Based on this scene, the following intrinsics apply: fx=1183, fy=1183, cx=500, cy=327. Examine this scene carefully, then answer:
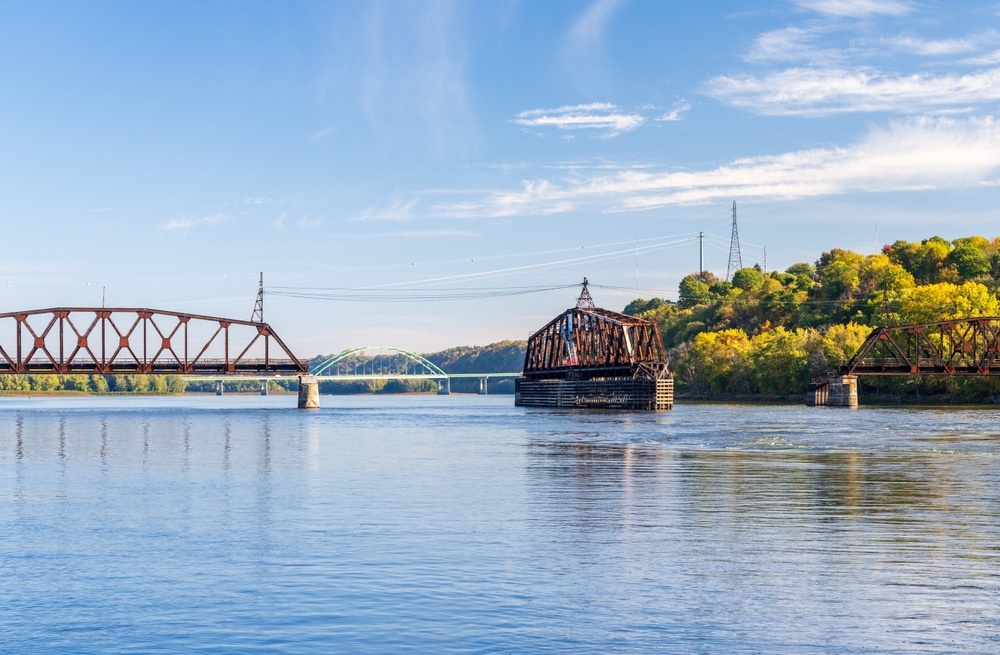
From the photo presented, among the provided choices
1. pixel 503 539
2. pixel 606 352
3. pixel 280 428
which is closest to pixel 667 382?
pixel 606 352

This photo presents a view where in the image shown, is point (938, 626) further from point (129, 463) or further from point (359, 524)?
point (129, 463)

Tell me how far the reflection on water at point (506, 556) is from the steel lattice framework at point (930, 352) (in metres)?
107

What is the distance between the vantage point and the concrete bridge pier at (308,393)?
182875mm

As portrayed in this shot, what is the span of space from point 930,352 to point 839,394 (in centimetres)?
1384

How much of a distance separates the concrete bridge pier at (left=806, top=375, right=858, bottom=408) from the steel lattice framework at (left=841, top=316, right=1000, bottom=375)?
1.80 metres

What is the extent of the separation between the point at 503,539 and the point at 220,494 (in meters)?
16.7

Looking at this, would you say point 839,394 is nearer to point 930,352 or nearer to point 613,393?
point 930,352

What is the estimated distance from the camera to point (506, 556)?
1162 inches

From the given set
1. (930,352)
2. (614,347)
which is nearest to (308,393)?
(614,347)

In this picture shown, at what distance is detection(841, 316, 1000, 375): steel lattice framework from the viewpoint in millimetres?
160875

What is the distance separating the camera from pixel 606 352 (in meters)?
189

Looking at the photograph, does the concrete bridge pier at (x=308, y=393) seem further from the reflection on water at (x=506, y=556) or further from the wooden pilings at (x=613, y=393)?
the reflection on water at (x=506, y=556)

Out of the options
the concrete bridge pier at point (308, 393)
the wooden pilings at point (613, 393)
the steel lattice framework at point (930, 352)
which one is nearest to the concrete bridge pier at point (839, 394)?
the steel lattice framework at point (930, 352)

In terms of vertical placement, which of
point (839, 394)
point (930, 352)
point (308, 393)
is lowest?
point (308, 393)
